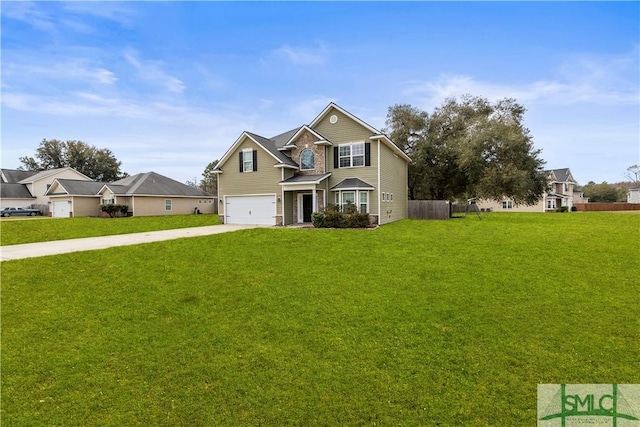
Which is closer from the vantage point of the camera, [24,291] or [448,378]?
[448,378]

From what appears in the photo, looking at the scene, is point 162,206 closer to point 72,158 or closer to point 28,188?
point 28,188

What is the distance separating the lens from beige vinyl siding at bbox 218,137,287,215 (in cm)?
2105

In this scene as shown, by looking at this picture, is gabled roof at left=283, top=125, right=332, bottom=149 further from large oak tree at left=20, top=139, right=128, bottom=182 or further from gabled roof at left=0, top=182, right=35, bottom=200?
large oak tree at left=20, top=139, right=128, bottom=182

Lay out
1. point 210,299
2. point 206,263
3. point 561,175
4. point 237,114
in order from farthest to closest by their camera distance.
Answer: point 561,175 → point 237,114 → point 206,263 → point 210,299

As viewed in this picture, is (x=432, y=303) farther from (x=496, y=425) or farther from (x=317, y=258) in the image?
(x=317, y=258)

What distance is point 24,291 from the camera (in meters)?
6.84

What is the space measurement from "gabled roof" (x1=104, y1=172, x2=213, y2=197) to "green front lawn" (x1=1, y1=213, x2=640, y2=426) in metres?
26.7

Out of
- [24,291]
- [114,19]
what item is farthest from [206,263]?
[114,19]

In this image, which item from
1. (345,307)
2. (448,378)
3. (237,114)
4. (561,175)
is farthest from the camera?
(561,175)

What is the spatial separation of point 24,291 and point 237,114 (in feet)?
75.6

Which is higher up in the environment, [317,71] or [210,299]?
[317,71]

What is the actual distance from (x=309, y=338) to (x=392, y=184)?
18706mm

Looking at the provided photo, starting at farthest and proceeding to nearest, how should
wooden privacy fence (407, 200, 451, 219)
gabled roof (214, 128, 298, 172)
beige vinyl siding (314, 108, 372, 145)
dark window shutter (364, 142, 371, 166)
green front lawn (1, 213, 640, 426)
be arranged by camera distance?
wooden privacy fence (407, 200, 451, 219), gabled roof (214, 128, 298, 172), beige vinyl siding (314, 108, 372, 145), dark window shutter (364, 142, 371, 166), green front lawn (1, 213, 640, 426)

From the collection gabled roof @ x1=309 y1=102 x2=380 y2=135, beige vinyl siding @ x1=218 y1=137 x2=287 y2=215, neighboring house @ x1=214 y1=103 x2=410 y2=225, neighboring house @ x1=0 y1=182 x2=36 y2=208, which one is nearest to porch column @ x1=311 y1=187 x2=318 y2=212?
neighboring house @ x1=214 y1=103 x2=410 y2=225
